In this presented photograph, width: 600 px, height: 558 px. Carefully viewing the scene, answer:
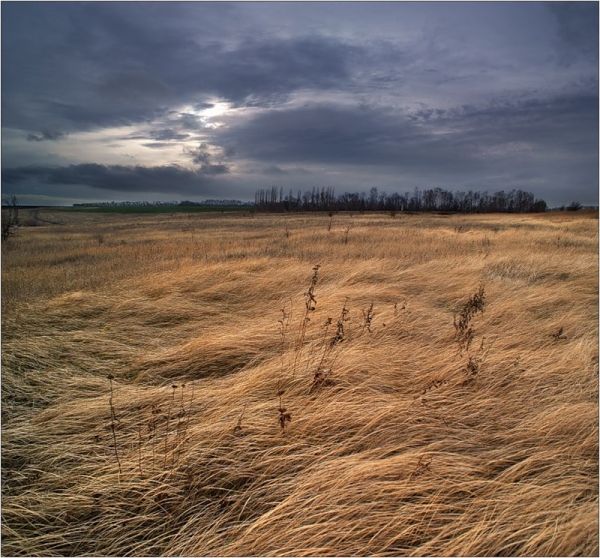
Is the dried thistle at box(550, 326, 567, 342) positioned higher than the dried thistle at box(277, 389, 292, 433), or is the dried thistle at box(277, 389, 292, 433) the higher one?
the dried thistle at box(550, 326, 567, 342)

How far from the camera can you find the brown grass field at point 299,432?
189cm

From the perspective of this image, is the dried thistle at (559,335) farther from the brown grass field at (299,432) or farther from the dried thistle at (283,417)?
the dried thistle at (283,417)

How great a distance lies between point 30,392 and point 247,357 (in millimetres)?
2070

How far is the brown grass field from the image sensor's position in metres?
1.89

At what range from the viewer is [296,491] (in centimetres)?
208

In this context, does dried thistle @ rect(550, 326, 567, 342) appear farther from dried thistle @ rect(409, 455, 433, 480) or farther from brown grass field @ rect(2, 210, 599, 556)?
dried thistle @ rect(409, 455, 433, 480)

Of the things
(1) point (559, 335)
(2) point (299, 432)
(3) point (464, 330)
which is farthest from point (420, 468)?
(1) point (559, 335)

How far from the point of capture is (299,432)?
8.52 ft

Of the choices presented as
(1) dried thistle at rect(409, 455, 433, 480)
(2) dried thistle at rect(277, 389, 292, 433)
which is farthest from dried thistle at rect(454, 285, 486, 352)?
(2) dried thistle at rect(277, 389, 292, 433)

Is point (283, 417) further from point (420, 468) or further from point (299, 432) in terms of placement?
point (420, 468)

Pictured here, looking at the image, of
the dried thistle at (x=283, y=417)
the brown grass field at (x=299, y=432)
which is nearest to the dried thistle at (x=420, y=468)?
the brown grass field at (x=299, y=432)

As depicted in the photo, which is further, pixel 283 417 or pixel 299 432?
pixel 299 432

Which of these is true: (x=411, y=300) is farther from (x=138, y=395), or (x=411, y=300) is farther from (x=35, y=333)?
(x=35, y=333)

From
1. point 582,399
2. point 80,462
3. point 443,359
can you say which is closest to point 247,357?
point 80,462
